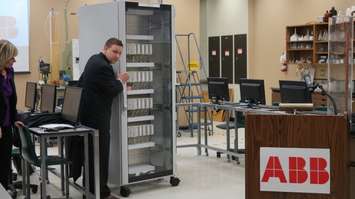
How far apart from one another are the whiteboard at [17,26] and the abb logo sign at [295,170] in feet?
23.5

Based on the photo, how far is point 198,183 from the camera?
586cm

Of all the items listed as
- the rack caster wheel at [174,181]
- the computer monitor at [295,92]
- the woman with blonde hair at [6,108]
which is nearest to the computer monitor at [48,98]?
the woman with blonde hair at [6,108]

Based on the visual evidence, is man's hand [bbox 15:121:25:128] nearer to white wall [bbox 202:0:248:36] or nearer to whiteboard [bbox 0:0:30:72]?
whiteboard [bbox 0:0:30:72]

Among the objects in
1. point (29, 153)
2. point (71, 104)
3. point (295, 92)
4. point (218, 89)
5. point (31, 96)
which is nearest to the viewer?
point (29, 153)

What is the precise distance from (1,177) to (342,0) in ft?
22.4

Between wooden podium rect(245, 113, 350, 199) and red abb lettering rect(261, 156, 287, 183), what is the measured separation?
0.07 ft

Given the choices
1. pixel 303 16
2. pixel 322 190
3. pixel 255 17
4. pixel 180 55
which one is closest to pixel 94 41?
pixel 322 190

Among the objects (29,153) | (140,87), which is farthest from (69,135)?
(140,87)

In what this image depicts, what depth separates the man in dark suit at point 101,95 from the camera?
5030 millimetres

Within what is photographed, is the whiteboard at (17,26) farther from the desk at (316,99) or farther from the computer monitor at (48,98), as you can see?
the desk at (316,99)

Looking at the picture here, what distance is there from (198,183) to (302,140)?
341cm

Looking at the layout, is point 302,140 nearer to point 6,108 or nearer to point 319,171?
point 319,171

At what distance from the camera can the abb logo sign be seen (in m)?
2.54

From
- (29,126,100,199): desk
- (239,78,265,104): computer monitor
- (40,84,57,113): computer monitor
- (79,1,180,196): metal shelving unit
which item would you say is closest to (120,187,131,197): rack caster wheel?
(79,1,180,196): metal shelving unit
